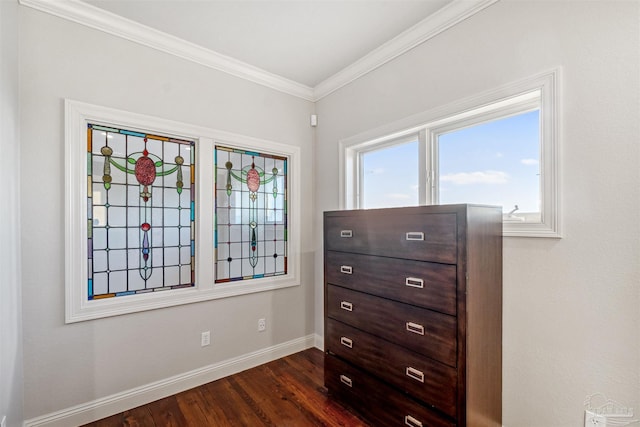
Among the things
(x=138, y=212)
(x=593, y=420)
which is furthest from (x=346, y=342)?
(x=138, y=212)

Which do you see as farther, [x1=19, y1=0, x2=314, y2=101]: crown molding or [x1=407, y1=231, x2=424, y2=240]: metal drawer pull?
[x1=19, y1=0, x2=314, y2=101]: crown molding

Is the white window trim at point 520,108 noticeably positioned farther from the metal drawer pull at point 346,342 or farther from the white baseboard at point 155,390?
the white baseboard at point 155,390

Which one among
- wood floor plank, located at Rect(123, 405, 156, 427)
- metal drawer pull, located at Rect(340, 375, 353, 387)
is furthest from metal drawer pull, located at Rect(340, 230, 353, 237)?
wood floor plank, located at Rect(123, 405, 156, 427)

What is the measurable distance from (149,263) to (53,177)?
2.66 feet

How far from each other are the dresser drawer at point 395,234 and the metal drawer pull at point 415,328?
0.38 meters

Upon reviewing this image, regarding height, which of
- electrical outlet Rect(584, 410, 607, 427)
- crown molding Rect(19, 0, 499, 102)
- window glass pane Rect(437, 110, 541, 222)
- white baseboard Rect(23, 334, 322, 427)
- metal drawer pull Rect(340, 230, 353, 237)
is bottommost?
white baseboard Rect(23, 334, 322, 427)

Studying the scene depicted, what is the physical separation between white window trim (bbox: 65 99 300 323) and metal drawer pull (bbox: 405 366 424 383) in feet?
5.01

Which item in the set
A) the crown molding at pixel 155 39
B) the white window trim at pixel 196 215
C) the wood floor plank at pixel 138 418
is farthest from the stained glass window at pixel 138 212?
the wood floor plank at pixel 138 418

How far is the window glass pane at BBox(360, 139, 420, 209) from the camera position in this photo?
2.42m

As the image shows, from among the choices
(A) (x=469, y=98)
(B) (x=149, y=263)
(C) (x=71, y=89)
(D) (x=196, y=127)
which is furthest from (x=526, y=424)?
(C) (x=71, y=89)

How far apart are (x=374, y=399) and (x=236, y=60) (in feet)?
9.28

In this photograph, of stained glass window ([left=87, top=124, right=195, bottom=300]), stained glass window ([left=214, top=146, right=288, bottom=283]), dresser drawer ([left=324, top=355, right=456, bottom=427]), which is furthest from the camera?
stained glass window ([left=214, top=146, right=288, bottom=283])

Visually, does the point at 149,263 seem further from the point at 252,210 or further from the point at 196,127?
the point at 196,127

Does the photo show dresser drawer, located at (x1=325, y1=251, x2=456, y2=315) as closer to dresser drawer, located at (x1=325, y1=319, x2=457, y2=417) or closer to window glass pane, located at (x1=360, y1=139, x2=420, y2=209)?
dresser drawer, located at (x1=325, y1=319, x2=457, y2=417)
